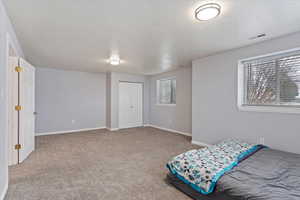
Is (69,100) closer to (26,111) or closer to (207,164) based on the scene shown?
(26,111)

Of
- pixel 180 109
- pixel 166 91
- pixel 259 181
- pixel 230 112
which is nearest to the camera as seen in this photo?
pixel 259 181

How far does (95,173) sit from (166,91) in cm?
423

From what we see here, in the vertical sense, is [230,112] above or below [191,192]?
above

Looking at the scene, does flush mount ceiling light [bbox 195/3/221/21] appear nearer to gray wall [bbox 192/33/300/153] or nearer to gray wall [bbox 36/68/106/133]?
gray wall [bbox 192/33/300/153]

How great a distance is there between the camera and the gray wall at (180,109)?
482cm

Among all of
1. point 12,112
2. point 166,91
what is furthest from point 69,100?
point 166,91

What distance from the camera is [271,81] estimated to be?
→ 2.69 metres

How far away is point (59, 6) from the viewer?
169cm

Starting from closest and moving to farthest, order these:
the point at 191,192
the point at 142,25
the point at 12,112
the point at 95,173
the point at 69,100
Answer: the point at 191,192, the point at 142,25, the point at 95,173, the point at 12,112, the point at 69,100

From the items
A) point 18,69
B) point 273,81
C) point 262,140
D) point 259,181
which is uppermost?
point 18,69

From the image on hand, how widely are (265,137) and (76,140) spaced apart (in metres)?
4.55

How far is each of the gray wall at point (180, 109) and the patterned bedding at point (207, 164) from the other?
2.39 m

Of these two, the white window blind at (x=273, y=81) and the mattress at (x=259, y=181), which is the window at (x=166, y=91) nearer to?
the white window blind at (x=273, y=81)

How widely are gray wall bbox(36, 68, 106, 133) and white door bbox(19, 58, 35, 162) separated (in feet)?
6.28
